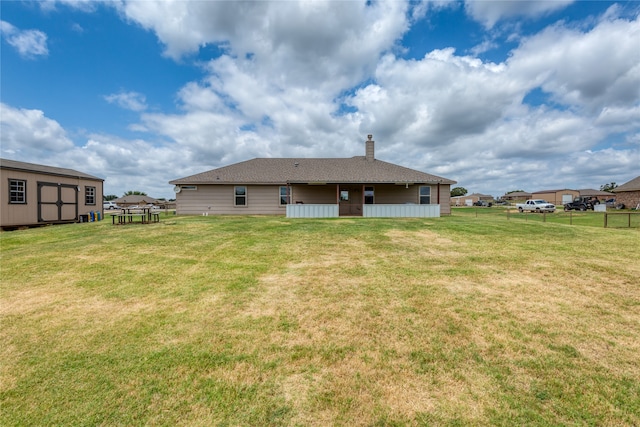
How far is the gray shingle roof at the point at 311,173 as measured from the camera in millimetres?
19547

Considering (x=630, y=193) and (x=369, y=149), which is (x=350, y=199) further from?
(x=630, y=193)

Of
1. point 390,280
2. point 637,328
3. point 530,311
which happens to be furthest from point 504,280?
point 390,280

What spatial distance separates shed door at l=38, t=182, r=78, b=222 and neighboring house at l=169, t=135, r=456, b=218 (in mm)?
6326

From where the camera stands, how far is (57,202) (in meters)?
17.4

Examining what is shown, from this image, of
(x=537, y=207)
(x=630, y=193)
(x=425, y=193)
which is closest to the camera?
(x=425, y=193)

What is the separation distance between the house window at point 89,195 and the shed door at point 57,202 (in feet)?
3.37

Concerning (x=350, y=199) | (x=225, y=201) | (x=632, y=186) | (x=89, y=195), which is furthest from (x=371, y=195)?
(x=632, y=186)

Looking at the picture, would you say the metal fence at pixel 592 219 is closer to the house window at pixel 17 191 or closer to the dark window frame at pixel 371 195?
the dark window frame at pixel 371 195

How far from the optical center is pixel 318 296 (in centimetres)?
500

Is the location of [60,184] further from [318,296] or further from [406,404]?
[406,404]

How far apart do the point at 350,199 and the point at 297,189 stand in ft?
13.6

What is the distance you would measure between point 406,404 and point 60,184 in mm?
23249

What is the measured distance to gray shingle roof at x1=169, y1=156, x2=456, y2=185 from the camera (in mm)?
19547

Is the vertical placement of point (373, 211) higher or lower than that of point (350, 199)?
lower
